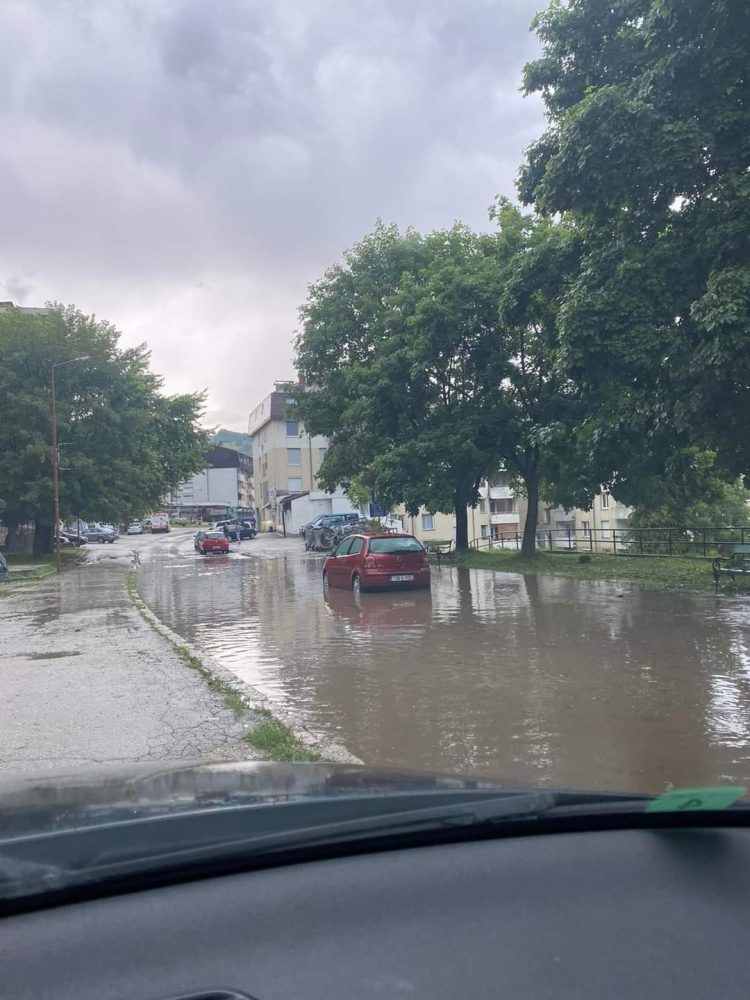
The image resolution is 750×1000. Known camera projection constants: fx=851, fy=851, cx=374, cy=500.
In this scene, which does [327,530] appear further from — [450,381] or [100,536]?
[100,536]

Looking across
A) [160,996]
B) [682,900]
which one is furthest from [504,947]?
[160,996]

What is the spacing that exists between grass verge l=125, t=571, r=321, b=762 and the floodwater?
16.6 inches

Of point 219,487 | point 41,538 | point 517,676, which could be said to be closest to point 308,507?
point 41,538

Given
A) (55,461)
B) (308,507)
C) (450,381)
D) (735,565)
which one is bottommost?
(735,565)

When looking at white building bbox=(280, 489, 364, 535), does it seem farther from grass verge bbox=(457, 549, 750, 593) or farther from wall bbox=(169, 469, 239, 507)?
wall bbox=(169, 469, 239, 507)

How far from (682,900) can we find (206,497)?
148582 mm

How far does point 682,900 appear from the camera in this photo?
1682 millimetres

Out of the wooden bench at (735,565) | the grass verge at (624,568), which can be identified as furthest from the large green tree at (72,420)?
the wooden bench at (735,565)

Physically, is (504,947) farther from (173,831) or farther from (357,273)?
(357,273)

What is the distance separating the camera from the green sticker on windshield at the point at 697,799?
6.15 ft

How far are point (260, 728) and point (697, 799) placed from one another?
16.9 ft

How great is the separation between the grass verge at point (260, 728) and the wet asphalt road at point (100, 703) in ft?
0.29

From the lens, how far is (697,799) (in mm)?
1892

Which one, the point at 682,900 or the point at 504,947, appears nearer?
the point at 504,947
